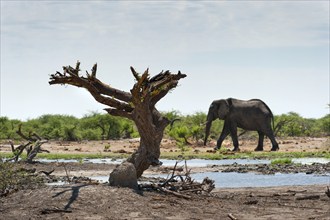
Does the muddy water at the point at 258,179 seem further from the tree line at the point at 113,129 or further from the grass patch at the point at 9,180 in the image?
the tree line at the point at 113,129

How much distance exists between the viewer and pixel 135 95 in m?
17.4

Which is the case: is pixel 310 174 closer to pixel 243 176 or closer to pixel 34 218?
pixel 243 176

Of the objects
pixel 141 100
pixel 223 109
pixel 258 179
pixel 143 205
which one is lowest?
pixel 143 205

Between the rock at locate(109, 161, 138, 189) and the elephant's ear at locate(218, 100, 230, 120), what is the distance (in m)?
27.3

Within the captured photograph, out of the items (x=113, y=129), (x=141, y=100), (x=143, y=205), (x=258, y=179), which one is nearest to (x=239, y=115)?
(x=113, y=129)

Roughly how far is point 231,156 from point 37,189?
21.1 meters

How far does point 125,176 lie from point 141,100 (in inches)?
73.9

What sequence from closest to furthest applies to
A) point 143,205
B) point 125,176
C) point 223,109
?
point 143,205
point 125,176
point 223,109

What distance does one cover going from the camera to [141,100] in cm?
1778

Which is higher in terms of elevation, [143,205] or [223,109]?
[223,109]

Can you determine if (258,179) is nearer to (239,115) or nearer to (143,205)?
(143,205)

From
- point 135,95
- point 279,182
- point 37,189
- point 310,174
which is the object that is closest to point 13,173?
point 37,189

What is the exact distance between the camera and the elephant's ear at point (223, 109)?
4422cm

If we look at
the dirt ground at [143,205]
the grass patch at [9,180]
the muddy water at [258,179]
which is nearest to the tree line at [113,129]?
the muddy water at [258,179]
